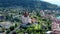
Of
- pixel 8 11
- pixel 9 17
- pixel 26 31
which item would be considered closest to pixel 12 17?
pixel 9 17

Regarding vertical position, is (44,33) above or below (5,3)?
below

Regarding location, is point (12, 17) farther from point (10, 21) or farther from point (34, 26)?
point (34, 26)

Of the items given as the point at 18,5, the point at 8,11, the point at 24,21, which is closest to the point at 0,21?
the point at 24,21

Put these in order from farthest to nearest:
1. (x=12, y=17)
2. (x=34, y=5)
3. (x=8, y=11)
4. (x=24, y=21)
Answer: (x=34, y=5)
(x=8, y=11)
(x=12, y=17)
(x=24, y=21)

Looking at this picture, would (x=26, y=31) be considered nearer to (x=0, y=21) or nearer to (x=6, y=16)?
(x=0, y=21)

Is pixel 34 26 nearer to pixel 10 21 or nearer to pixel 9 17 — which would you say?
pixel 10 21

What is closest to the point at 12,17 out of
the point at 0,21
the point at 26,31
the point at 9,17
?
the point at 9,17

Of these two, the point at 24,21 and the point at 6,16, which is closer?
the point at 24,21

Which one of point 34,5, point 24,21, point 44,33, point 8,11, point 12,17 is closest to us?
point 44,33

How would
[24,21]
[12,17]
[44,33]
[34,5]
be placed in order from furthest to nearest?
[34,5] → [12,17] → [24,21] → [44,33]

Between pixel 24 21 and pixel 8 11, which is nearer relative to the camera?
pixel 24 21
